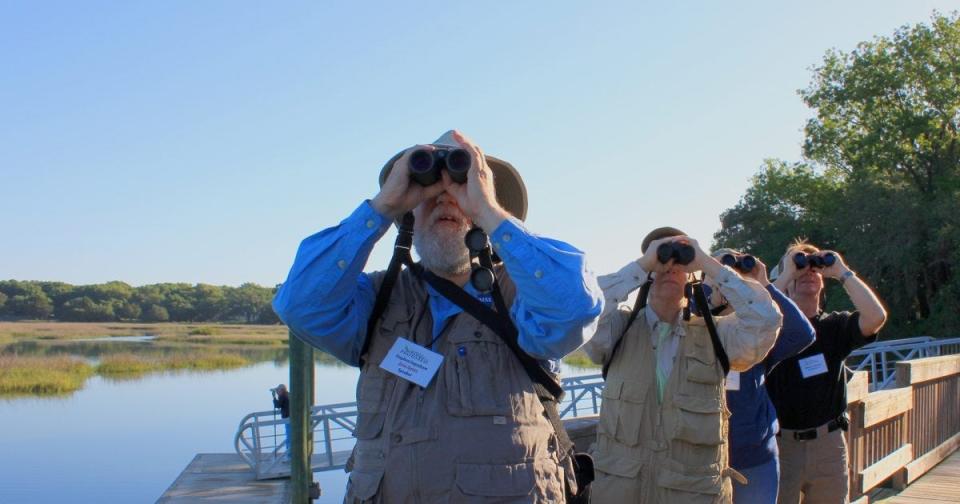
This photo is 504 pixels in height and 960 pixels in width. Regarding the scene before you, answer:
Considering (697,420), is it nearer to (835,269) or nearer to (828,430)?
(828,430)

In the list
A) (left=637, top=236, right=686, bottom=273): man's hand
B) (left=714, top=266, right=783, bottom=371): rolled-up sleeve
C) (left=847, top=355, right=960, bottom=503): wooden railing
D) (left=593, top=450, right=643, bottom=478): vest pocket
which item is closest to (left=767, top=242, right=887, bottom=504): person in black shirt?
(left=847, top=355, right=960, bottom=503): wooden railing

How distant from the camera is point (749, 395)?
3.51m

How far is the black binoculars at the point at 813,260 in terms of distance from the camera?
4.17 m

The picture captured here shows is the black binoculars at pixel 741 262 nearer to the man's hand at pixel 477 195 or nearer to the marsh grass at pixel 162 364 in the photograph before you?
the man's hand at pixel 477 195

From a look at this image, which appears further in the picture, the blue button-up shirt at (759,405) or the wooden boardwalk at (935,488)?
the wooden boardwalk at (935,488)

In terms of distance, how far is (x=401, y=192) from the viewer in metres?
2.03

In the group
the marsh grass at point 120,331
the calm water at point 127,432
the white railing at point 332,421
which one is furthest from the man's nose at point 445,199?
the marsh grass at point 120,331

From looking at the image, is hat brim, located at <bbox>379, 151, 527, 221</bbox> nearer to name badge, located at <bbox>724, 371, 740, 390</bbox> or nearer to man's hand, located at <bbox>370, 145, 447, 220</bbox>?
man's hand, located at <bbox>370, 145, 447, 220</bbox>

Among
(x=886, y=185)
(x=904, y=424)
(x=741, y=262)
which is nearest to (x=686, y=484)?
(x=741, y=262)

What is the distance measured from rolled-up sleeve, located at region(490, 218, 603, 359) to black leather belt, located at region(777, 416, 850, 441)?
97.1 inches

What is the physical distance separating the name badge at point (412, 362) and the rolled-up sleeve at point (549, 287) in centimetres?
23

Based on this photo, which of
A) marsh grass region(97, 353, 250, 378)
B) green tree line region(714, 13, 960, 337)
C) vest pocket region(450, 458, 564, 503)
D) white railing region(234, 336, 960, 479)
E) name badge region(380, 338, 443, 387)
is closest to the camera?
vest pocket region(450, 458, 564, 503)

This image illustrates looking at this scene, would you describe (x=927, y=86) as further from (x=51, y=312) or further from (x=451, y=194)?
(x=51, y=312)

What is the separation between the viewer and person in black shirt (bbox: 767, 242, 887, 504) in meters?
4.05
